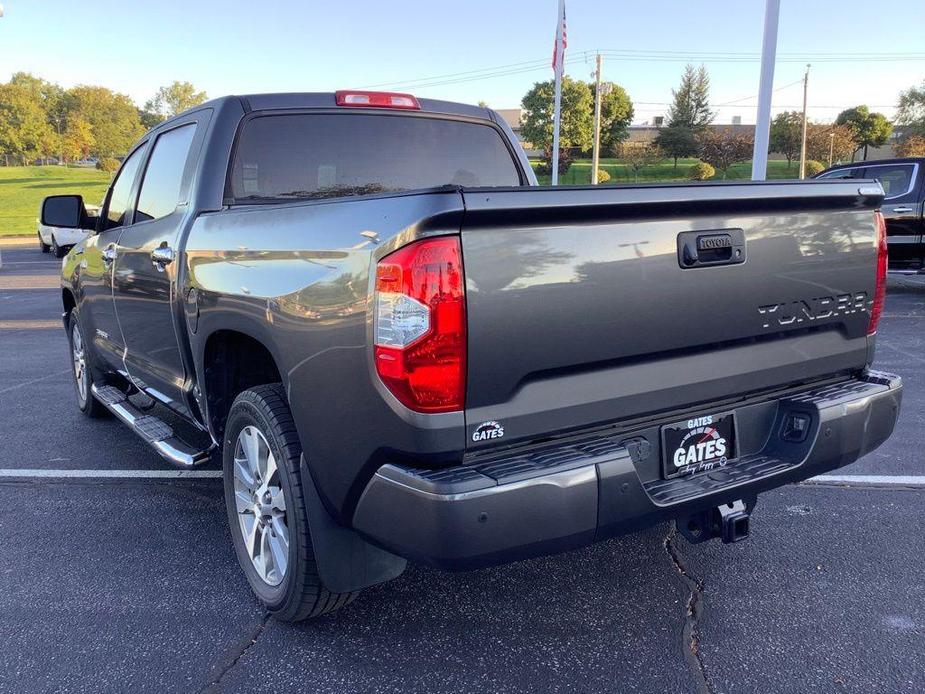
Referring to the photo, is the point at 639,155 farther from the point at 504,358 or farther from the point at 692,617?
the point at 504,358

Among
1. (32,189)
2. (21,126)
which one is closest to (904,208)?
(32,189)

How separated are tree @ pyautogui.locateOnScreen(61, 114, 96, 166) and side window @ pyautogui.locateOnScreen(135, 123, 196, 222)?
89581 millimetres

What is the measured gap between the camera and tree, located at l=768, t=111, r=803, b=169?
2266 inches

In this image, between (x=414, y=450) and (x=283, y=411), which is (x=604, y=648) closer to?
(x=414, y=450)

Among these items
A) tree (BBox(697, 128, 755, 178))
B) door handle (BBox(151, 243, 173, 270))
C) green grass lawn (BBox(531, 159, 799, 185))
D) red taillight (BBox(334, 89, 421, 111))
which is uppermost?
tree (BBox(697, 128, 755, 178))

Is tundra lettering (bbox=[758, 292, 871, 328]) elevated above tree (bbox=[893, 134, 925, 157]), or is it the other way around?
tree (bbox=[893, 134, 925, 157])

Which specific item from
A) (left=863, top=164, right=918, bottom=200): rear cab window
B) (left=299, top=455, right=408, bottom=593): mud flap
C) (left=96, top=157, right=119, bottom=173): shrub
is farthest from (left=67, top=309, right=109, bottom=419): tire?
(left=96, top=157, right=119, bottom=173): shrub

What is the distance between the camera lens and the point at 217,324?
3.02 metres

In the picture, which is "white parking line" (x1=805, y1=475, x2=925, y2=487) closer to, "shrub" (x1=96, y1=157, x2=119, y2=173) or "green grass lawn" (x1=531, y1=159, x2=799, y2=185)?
"green grass lawn" (x1=531, y1=159, x2=799, y2=185)

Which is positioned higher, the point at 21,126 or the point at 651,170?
the point at 21,126

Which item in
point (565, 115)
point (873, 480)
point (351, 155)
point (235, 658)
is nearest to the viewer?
point (235, 658)

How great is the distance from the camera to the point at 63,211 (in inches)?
187

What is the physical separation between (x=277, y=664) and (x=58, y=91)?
119013mm

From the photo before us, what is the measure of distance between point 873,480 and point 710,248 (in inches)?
99.9
